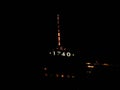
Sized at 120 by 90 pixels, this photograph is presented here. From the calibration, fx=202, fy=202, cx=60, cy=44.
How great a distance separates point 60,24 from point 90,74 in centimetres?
72

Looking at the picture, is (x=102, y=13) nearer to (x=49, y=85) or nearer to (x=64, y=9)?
(x=64, y=9)

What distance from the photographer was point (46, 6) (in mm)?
2574

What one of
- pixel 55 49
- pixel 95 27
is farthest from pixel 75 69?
pixel 95 27

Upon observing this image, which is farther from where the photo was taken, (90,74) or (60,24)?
(60,24)

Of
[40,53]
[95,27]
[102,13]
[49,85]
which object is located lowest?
[49,85]

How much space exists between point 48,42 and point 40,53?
7.1 inches

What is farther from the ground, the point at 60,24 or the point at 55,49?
the point at 60,24

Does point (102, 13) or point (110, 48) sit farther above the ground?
point (102, 13)

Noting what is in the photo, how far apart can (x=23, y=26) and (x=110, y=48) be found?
1.13 meters

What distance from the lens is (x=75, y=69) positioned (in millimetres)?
2451

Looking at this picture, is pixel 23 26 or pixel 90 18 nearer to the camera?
pixel 90 18

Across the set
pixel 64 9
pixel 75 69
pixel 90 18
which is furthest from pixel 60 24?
pixel 75 69

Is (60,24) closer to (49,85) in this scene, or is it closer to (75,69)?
(75,69)

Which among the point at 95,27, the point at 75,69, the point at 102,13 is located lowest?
the point at 75,69
